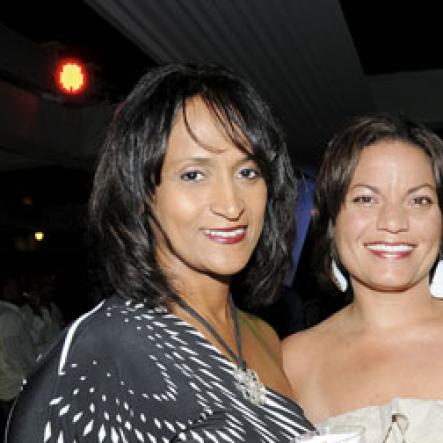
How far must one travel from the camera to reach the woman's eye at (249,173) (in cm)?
194

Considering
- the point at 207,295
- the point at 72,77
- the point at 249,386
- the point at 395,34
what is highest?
the point at 395,34

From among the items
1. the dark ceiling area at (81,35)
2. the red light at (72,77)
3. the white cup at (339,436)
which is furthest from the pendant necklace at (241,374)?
the red light at (72,77)

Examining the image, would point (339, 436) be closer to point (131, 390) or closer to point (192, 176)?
point (131, 390)

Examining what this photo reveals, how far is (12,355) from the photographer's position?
5.47 metres

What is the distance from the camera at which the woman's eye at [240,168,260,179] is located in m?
1.94

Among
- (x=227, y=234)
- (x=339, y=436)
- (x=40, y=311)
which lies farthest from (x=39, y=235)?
(x=339, y=436)

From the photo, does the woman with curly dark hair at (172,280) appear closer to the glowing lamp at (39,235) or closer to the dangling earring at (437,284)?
the dangling earring at (437,284)

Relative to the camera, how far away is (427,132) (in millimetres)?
2455

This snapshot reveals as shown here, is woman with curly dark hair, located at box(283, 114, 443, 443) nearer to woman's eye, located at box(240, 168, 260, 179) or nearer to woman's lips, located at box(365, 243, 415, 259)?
woman's lips, located at box(365, 243, 415, 259)

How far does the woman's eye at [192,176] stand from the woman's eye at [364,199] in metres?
0.76

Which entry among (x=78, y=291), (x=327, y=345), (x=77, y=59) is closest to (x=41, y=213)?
(x=78, y=291)

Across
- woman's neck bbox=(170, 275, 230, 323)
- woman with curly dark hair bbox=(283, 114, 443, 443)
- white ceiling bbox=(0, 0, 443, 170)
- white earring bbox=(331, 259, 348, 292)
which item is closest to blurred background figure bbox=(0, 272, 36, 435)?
white ceiling bbox=(0, 0, 443, 170)

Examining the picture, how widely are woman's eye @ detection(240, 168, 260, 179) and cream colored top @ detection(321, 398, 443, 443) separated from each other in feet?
2.61

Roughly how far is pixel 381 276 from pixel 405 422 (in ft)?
1.63
